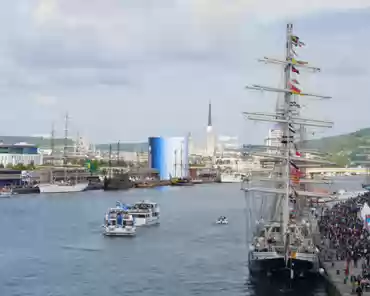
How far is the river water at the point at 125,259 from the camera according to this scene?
72.0 ft

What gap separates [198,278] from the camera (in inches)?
926

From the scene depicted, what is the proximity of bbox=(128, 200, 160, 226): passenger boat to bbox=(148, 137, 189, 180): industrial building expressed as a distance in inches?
2788

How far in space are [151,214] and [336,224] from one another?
39.4 feet

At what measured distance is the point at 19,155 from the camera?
110312mm

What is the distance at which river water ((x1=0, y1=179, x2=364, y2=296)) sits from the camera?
21938 mm

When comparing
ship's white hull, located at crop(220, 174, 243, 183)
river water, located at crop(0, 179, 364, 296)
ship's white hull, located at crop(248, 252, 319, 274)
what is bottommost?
river water, located at crop(0, 179, 364, 296)

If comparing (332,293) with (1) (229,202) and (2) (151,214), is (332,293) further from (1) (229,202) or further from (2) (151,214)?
(1) (229,202)

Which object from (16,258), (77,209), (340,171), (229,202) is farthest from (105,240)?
(340,171)

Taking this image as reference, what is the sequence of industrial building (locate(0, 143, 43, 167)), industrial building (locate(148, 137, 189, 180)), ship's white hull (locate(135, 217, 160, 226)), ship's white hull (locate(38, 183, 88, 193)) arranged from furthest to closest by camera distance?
industrial building (locate(148, 137, 189, 180)) < industrial building (locate(0, 143, 43, 167)) < ship's white hull (locate(38, 183, 88, 193)) < ship's white hull (locate(135, 217, 160, 226))

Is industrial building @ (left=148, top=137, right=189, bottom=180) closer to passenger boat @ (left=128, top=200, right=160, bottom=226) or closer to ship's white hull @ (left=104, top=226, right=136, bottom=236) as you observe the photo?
passenger boat @ (left=128, top=200, right=160, bottom=226)

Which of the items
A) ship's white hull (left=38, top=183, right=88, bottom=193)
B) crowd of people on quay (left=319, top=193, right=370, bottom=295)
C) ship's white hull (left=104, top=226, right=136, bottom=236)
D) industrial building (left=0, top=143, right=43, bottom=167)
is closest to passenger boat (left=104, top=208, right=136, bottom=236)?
ship's white hull (left=104, top=226, right=136, bottom=236)

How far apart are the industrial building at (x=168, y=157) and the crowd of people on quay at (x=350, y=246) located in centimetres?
7871

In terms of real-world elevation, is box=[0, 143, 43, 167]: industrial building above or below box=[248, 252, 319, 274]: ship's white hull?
above

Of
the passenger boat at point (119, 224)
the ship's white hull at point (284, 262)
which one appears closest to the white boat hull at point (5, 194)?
the passenger boat at point (119, 224)
